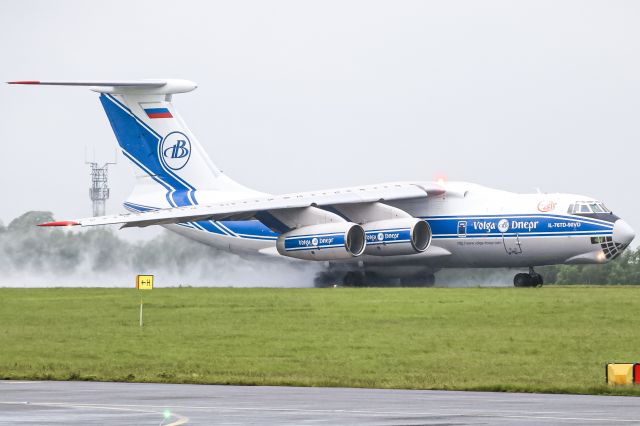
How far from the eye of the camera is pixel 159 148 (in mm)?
58719

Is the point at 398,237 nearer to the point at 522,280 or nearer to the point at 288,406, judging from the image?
Answer: the point at 522,280

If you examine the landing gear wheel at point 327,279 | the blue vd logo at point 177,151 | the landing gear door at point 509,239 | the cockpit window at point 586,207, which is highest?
the blue vd logo at point 177,151

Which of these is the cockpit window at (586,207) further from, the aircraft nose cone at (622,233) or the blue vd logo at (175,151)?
the blue vd logo at (175,151)

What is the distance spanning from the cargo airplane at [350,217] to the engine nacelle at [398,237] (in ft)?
0.15

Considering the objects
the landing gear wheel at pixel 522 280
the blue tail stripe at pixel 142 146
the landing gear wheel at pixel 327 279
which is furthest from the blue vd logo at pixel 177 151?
the landing gear wheel at pixel 522 280

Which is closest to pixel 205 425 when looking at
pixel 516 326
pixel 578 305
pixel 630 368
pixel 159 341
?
pixel 630 368

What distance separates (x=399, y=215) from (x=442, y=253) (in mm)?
2070

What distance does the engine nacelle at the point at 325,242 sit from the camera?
5172cm

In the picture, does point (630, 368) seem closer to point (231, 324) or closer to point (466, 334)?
point (466, 334)

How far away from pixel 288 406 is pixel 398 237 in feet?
112

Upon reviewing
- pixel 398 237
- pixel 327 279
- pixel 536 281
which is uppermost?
pixel 398 237

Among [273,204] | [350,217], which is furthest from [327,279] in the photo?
[273,204]

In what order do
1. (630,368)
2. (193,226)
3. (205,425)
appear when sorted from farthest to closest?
(193,226) → (630,368) → (205,425)

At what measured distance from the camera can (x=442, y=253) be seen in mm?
53094
